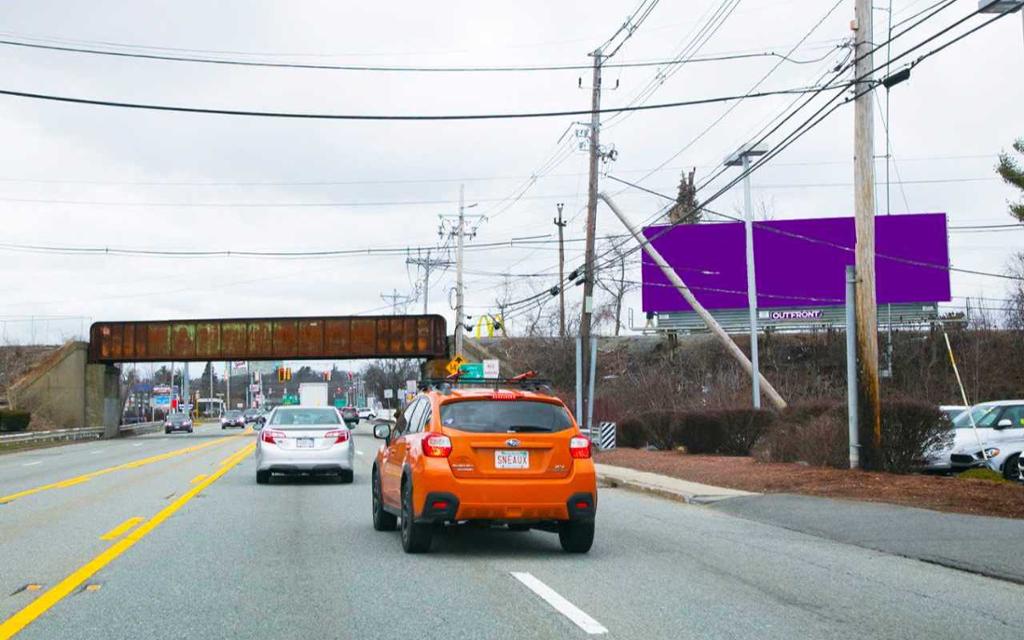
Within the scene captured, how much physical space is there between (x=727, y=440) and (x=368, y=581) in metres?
19.5

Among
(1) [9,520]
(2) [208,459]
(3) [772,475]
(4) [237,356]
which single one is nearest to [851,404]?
(3) [772,475]

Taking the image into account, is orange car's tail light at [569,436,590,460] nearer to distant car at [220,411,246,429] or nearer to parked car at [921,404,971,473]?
parked car at [921,404,971,473]

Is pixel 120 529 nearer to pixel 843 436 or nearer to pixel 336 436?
pixel 336 436

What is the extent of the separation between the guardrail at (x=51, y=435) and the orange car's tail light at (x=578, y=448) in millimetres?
41956

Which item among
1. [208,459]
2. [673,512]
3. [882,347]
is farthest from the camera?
[882,347]

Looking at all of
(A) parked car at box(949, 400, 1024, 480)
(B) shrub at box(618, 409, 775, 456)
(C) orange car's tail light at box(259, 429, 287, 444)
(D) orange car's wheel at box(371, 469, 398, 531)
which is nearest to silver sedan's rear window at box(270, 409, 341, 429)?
(C) orange car's tail light at box(259, 429, 287, 444)

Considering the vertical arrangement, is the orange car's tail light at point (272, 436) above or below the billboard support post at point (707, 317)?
below

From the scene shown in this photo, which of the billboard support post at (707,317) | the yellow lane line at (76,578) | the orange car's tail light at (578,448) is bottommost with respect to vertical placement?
the yellow lane line at (76,578)

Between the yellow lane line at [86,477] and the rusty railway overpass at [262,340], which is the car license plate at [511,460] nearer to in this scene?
the yellow lane line at [86,477]

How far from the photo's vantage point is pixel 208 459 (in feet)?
103

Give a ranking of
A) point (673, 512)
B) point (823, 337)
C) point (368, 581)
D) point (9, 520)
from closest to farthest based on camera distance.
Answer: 1. point (368, 581)
2. point (9, 520)
3. point (673, 512)
4. point (823, 337)

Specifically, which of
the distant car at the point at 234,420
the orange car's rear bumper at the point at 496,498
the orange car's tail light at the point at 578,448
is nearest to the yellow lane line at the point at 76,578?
the orange car's rear bumper at the point at 496,498

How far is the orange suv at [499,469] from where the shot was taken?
34.6 ft

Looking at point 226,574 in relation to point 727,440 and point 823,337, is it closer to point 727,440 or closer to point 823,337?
point 727,440
